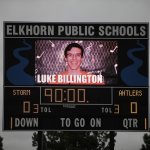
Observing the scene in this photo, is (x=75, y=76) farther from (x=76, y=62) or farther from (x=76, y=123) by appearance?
(x=76, y=123)

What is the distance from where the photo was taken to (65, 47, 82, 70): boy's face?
22344mm

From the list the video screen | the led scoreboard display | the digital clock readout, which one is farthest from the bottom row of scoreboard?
the video screen

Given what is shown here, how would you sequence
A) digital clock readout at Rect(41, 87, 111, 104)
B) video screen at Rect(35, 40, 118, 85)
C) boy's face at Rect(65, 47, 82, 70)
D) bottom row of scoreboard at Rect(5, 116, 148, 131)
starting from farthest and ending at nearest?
boy's face at Rect(65, 47, 82, 70), video screen at Rect(35, 40, 118, 85), bottom row of scoreboard at Rect(5, 116, 148, 131), digital clock readout at Rect(41, 87, 111, 104)

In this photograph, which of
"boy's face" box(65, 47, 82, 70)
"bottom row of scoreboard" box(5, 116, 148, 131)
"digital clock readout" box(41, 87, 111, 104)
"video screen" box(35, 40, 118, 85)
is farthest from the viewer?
"boy's face" box(65, 47, 82, 70)

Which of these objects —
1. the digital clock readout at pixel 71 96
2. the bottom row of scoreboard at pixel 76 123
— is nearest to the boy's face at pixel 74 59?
the digital clock readout at pixel 71 96

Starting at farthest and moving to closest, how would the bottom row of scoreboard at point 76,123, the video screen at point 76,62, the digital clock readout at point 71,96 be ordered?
the video screen at point 76,62 → the bottom row of scoreboard at point 76,123 → the digital clock readout at point 71,96

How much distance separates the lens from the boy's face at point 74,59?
22.3m

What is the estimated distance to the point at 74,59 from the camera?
22.4m

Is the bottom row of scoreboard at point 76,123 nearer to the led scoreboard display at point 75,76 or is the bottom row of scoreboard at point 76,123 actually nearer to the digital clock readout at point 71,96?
the led scoreboard display at point 75,76

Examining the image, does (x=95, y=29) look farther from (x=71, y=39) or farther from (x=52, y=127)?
(x=52, y=127)

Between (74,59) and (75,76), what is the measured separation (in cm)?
52

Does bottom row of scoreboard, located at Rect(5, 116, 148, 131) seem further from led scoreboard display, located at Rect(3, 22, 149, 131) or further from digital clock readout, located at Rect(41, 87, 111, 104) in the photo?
digital clock readout, located at Rect(41, 87, 111, 104)

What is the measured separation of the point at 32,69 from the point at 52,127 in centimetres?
179

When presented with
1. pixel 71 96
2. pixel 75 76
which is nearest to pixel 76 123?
pixel 71 96
